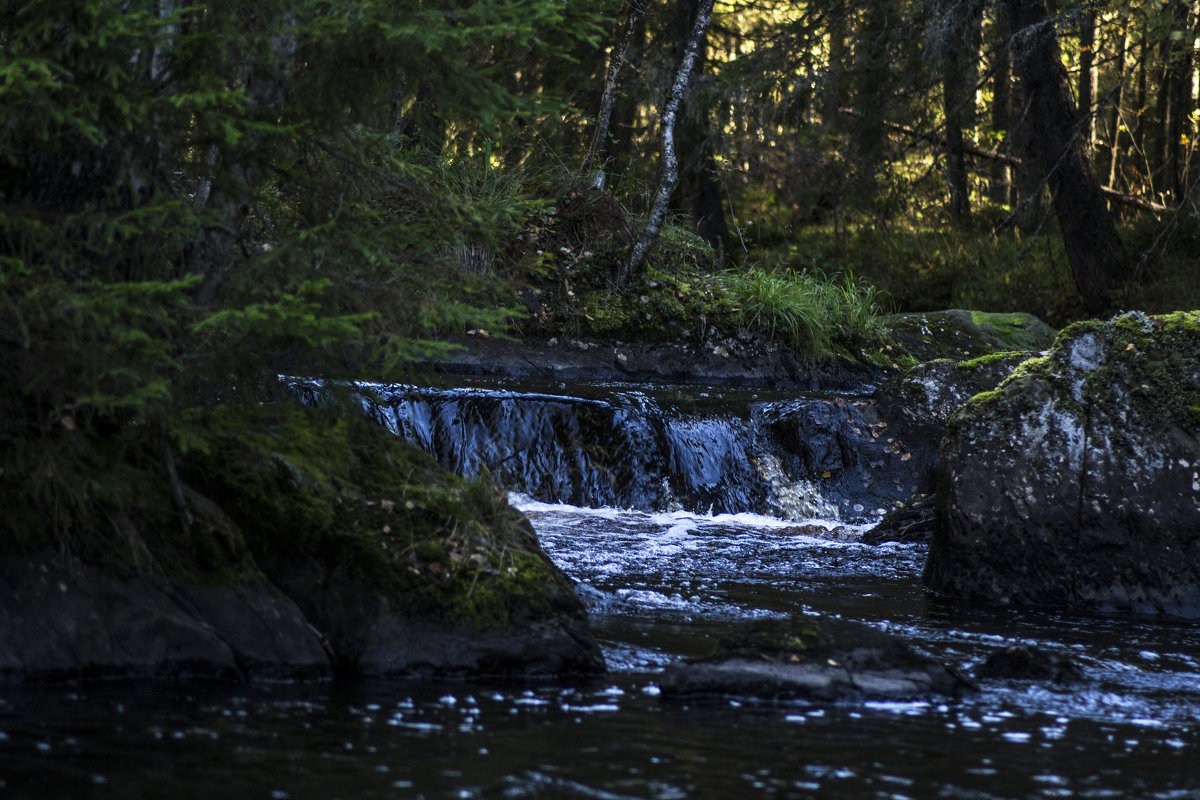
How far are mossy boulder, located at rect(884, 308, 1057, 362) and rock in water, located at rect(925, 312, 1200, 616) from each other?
25.2 ft

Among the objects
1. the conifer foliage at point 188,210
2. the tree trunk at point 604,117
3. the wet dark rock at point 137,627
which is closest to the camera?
the conifer foliage at point 188,210

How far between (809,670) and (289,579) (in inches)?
76.6

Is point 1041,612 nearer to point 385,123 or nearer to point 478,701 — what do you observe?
point 478,701

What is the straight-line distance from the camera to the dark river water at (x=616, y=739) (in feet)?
9.64

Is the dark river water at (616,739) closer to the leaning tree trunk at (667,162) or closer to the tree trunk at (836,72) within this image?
the leaning tree trunk at (667,162)

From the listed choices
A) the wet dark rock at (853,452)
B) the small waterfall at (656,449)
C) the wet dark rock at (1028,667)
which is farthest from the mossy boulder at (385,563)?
the wet dark rock at (853,452)

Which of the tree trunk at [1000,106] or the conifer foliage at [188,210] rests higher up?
the tree trunk at [1000,106]

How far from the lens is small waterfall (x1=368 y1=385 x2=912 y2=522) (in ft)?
30.1

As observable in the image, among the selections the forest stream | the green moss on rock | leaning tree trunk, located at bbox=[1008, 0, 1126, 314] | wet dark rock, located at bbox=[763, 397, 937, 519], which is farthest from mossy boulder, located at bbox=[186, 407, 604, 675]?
leaning tree trunk, located at bbox=[1008, 0, 1126, 314]

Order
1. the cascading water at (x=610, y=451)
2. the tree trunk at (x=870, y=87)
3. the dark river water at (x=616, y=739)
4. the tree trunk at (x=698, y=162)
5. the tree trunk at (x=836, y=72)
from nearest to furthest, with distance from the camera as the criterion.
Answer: the dark river water at (x=616, y=739) < the cascading water at (x=610, y=451) < the tree trunk at (x=698, y=162) < the tree trunk at (x=836, y=72) < the tree trunk at (x=870, y=87)

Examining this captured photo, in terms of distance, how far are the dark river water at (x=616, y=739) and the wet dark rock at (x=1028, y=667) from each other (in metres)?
0.07

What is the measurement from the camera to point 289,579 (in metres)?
4.25

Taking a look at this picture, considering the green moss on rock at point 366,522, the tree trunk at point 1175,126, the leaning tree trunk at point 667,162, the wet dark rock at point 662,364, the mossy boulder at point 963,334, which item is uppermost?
the tree trunk at point 1175,126

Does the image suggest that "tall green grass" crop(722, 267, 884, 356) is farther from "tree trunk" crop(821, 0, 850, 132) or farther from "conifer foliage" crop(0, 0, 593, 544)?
"conifer foliage" crop(0, 0, 593, 544)
